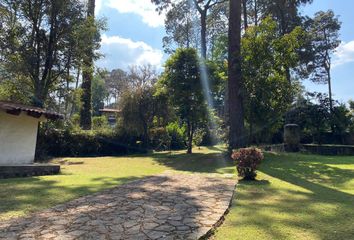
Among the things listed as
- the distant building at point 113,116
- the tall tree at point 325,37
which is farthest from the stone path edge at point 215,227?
the tall tree at point 325,37

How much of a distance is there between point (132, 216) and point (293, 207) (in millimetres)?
3026

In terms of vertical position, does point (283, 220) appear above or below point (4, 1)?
below

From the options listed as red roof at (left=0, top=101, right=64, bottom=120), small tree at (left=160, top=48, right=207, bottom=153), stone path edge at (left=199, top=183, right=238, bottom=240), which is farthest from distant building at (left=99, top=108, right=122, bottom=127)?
stone path edge at (left=199, top=183, right=238, bottom=240)

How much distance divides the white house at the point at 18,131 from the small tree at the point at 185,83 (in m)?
7.12

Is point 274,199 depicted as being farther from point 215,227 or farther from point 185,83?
point 185,83

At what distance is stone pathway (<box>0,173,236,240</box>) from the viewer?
4527 mm

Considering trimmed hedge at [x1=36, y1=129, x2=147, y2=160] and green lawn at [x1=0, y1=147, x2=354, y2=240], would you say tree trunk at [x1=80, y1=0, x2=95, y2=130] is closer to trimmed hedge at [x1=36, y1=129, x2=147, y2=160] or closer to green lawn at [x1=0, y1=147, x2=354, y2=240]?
trimmed hedge at [x1=36, y1=129, x2=147, y2=160]

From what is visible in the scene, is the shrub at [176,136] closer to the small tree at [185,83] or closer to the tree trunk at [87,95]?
the small tree at [185,83]

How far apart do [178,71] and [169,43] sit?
70.6 feet

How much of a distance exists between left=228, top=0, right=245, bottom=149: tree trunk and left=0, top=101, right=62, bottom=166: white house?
740cm

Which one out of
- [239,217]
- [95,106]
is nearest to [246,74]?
[239,217]

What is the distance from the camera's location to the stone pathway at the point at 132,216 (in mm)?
4527

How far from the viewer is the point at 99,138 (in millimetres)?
20172

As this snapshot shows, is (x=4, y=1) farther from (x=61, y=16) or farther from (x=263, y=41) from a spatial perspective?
(x=263, y=41)
